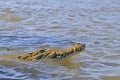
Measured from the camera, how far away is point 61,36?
7.50m

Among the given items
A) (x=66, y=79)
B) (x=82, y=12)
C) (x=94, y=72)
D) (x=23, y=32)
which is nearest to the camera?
(x=66, y=79)

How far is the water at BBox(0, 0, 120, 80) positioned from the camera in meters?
5.16

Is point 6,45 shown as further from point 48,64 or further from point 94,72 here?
point 94,72

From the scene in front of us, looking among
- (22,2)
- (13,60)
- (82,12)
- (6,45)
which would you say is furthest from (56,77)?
(22,2)

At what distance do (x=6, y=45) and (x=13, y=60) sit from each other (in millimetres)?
1019

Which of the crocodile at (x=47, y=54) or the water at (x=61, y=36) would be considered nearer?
the water at (x=61, y=36)

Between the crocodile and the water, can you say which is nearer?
the water

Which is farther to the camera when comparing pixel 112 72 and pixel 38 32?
pixel 38 32

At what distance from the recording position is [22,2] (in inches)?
506

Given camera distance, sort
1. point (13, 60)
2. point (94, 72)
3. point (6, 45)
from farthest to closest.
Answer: point (6, 45) < point (13, 60) < point (94, 72)

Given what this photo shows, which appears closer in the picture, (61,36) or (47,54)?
(47,54)

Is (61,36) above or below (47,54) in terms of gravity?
above

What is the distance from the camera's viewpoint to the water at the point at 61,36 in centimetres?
516

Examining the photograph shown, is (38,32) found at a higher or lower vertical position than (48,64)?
higher
